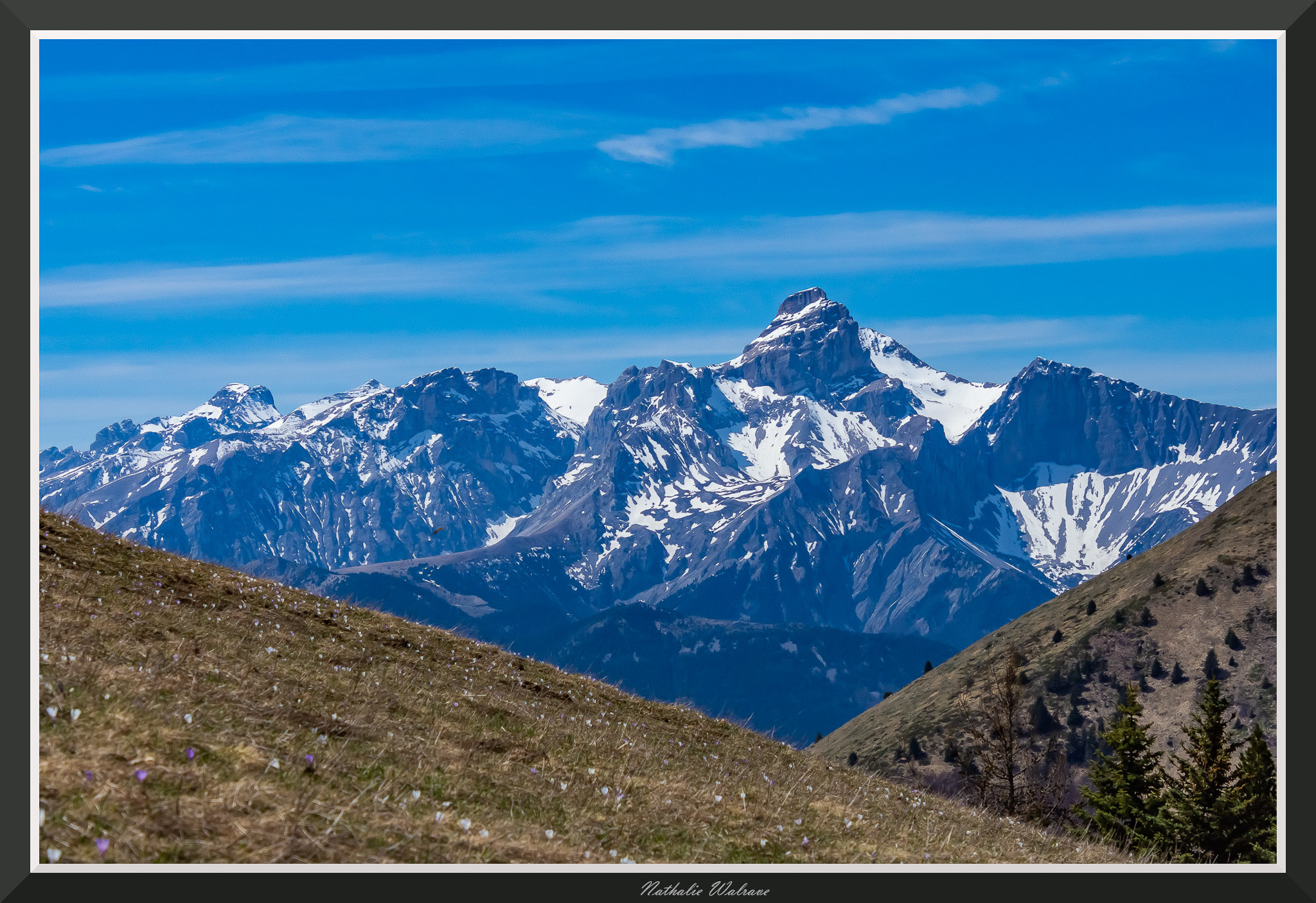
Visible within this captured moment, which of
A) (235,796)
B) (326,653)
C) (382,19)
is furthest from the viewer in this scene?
(326,653)

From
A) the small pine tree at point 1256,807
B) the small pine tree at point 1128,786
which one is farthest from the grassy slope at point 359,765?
the small pine tree at point 1128,786

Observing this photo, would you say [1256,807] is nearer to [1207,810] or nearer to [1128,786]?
[1207,810]

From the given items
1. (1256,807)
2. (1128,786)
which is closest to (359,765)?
(1256,807)

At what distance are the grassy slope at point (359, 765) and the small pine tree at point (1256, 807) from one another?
2794cm

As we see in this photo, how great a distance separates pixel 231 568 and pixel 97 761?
21192mm

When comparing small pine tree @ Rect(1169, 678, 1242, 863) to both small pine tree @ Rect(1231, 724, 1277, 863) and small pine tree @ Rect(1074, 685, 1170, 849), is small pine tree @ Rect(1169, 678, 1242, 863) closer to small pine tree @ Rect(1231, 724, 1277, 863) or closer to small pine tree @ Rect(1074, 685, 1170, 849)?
small pine tree @ Rect(1231, 724, 1277, 863)

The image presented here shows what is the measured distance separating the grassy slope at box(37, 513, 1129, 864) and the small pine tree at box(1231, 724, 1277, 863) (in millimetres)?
27939

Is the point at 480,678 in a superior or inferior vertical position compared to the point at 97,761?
inferior

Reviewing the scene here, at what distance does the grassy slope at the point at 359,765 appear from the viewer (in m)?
10.3

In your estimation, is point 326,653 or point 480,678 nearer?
point 326,653

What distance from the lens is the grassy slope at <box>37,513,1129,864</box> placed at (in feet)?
33.8
